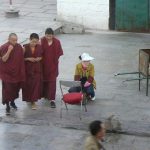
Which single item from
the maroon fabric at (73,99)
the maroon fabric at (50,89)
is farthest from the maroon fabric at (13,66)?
the maroon fabric at (73,99)

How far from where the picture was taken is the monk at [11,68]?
420 inches

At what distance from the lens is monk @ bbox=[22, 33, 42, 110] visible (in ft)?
36.0

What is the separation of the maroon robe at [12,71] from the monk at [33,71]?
0.77ft

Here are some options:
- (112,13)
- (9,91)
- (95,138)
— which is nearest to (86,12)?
(112,13)

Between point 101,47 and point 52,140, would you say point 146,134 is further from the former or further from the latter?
point 101,47

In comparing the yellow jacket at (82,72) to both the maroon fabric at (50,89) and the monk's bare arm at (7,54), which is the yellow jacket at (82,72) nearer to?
the maroon fabric at (50,89)

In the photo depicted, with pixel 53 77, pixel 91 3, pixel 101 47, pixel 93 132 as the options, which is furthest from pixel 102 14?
pixel 93 132

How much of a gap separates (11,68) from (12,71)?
0.07 m

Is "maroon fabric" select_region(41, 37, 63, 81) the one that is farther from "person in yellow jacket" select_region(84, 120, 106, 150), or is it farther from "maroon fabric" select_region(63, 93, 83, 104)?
"person in yellow jacket" select_region(84, 120, 106, 150)

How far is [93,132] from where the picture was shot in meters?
6.94

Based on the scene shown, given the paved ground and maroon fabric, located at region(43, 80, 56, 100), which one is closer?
the paved ground

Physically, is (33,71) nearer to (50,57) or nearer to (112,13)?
(50,57)

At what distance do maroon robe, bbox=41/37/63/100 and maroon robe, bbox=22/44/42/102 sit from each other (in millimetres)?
162

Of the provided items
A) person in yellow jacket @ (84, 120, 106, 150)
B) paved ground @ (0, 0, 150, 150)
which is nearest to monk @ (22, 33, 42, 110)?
paved ground @ (0, 0, 150, 150)
